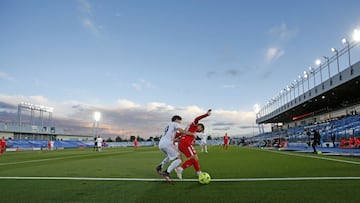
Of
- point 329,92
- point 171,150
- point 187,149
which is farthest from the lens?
point 329,92

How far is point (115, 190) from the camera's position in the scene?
6.55 metres

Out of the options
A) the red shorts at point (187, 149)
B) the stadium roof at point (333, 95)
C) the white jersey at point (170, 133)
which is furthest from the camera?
the stadium roof at point (333, 95)

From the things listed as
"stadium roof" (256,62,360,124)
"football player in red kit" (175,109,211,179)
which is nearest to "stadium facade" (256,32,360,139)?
"stadium roof" (256,62,360,124)

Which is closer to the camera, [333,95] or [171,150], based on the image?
[171,150]

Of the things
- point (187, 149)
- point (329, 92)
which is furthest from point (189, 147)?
point (329, 92)

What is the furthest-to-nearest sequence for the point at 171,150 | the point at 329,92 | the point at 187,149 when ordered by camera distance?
the point at 329,92 → the point at 187,149 → the point at 171,150

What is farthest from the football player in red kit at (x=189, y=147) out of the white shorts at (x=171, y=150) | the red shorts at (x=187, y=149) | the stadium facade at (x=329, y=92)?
the stadium facade at (x=329, y=92)

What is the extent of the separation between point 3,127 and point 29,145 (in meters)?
31.5

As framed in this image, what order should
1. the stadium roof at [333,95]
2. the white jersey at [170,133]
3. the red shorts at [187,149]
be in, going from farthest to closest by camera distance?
1. the stadium roof at [333,95]
2. the red shorts at [187,149]
3. the white jersey at [170,133]

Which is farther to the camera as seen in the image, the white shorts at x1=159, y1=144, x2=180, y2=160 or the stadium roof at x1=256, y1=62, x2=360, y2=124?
the stadium roof at x1=256, y1=62, x2=360, y2=124

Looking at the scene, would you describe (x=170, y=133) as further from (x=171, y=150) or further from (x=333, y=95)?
(x=333, y=95)

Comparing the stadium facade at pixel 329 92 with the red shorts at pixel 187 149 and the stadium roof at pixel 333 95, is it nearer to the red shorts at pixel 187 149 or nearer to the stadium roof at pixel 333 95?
the stadium roof at pixel 333 95

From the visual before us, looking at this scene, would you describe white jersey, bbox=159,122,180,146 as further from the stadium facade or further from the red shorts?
the stadium facade

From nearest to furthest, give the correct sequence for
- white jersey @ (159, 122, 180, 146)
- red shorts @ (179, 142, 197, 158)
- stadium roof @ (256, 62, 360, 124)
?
white jersey @ (159, 122, 180, 146)
red shorts @ (179, 142, 197, 158)
stadium roof @ (256, 62, 360, 124)
